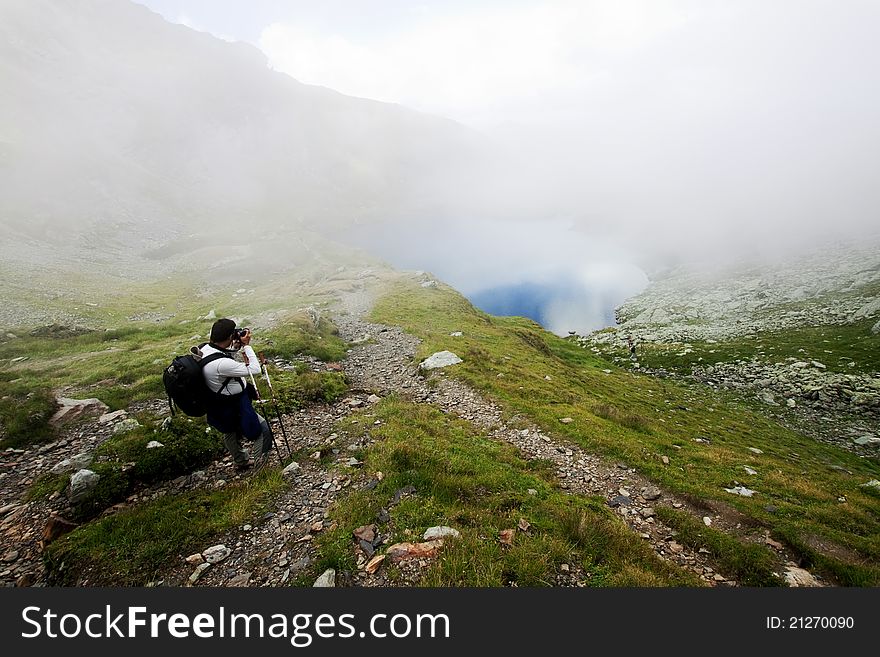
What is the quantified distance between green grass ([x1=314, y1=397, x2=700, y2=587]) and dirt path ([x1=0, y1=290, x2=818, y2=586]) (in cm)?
49

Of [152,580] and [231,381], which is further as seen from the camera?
[231,381]

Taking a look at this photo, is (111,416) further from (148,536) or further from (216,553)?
(216,553)

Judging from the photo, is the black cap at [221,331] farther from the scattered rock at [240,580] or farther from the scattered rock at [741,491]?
the scattered rock at [741,491]

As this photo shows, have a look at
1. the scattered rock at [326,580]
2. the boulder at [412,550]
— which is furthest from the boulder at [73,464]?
the boulder at [412,550]

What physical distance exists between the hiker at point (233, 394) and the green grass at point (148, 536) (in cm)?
111

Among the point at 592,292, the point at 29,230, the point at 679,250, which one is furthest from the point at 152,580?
the point at 679,250

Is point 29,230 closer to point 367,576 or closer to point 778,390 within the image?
point 367,576

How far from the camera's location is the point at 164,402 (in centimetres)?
1314

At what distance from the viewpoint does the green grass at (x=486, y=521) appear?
572cm

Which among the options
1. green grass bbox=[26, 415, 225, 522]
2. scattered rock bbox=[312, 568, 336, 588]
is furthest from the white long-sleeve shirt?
scattered rock bbox=[312, 568, 336, 588]

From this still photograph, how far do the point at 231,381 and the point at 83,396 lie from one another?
1061cm

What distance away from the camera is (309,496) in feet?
→ 25.8

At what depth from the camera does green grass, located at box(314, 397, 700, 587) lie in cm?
572

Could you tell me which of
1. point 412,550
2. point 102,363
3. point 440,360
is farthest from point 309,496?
point 102,363
